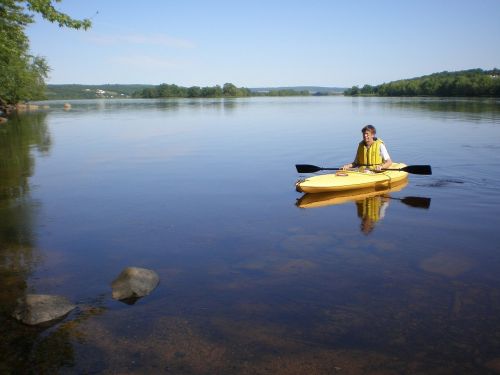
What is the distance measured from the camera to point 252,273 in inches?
260

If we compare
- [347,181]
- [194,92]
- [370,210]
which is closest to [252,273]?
[370,210]

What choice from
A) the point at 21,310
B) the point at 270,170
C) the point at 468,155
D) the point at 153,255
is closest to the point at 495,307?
the point at 153,255

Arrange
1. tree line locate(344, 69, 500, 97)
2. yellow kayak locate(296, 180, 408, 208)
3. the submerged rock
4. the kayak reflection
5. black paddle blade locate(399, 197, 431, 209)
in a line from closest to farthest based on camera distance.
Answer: the submerged rock, the kayak reflection, black paddle blade locate(399, 197, 431, 209), yellow kayak locate(296, 180, 408, 208), tree line locate(344, 69, 500, 97)

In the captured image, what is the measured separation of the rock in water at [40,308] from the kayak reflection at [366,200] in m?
6.04

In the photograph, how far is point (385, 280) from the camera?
6.29 m

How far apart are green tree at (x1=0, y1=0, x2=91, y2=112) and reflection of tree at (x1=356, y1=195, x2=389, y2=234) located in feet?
30.6

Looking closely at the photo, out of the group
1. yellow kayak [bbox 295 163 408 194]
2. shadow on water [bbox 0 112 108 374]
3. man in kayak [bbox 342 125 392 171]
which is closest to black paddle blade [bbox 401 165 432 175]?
yellow kayak [bbox 295 163 408 194]

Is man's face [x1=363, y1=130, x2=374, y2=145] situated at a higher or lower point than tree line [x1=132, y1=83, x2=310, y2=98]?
lower

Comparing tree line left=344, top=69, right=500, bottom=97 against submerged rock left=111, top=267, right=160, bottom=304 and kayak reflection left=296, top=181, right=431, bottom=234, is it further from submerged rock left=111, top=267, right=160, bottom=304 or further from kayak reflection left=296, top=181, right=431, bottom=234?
submerged rock left=111, top=267, right=160, bottom=304

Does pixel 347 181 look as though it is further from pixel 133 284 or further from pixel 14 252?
pixel 14 252

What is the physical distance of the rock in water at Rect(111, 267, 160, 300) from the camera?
5.85 m

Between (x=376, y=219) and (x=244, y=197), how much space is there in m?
3.50

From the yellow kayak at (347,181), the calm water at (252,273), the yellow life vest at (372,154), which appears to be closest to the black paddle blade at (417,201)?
the calm water at (252,273)

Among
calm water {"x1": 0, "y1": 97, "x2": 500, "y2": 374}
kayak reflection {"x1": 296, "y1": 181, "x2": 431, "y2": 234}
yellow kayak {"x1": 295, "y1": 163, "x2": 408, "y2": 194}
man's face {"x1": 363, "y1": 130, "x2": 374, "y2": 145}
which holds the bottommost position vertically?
calm water {"x1": 0, "y1": 97, "x2": 500, "y2": 374}
